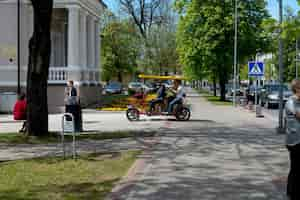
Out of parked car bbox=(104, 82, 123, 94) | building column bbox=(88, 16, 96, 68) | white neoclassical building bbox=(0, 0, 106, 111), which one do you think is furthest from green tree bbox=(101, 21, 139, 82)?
white neoclassical building bbox=(0, 0, 106, 111)

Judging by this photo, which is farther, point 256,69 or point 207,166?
point 256,69

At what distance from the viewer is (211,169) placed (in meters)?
10.4

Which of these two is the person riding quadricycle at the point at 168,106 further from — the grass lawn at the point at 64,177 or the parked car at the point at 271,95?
the parked car at the point at 271,95

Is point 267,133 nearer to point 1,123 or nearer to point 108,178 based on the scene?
point 108,178

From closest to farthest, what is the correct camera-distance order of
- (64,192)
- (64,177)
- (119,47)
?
1. (64,192)
2. (64,177)
3. (119,47)

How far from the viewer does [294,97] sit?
7664 mm

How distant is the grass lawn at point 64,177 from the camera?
8242 millimetres

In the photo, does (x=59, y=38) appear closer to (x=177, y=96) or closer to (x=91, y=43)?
(x=91, y=43)

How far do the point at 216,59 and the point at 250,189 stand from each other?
3690 cm

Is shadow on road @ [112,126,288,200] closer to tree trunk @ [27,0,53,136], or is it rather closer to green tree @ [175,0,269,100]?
tree trunk @ [27,0,53,136]

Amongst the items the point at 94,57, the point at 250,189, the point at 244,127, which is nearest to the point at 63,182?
the point at 250,189

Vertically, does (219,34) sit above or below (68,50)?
above

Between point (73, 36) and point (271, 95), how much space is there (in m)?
15.0

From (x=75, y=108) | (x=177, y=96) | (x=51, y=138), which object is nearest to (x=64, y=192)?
(x=51, y=138)
